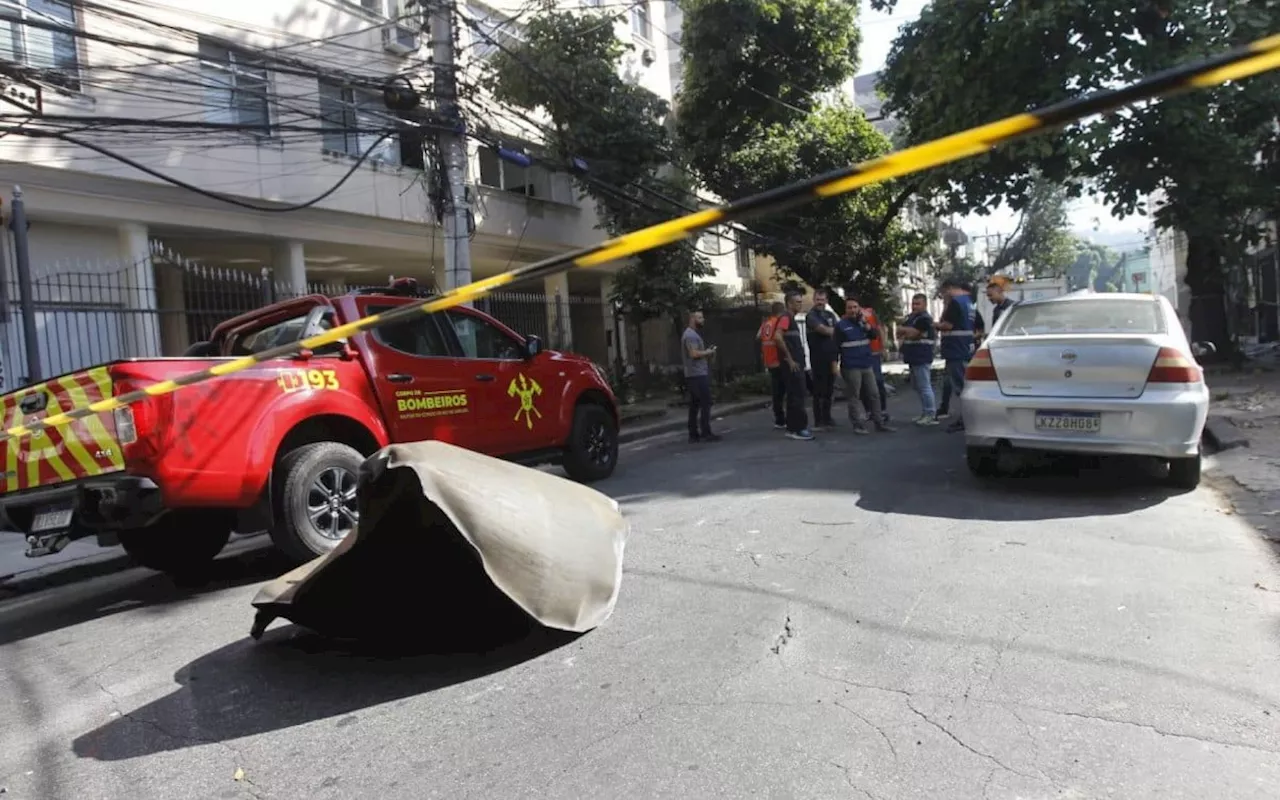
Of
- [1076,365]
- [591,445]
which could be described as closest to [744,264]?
[591,445]

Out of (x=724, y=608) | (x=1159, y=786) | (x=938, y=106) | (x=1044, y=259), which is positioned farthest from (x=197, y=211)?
(x=1044, y=259)

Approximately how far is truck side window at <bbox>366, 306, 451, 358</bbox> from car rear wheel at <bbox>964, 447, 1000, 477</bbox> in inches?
169

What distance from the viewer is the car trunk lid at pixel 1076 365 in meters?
6.09

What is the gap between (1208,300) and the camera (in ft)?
54.3

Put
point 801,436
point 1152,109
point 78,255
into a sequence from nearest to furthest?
point 801,436, point 78,255, point 1152,109

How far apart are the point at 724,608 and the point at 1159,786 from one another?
6.68 ft

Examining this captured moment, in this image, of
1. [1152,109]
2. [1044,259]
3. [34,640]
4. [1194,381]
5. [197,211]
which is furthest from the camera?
[1044,259]

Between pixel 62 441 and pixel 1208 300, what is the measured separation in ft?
61.3

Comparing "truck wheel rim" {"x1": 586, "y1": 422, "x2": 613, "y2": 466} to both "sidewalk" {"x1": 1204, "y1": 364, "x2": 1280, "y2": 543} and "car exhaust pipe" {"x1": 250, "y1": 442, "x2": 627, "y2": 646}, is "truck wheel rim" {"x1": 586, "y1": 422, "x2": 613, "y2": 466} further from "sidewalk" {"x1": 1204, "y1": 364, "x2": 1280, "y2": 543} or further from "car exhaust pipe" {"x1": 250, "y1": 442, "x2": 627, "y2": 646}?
"sidewalk" {"x1": 1204, "y1": 364, "x2": 1280, "y2": 543}

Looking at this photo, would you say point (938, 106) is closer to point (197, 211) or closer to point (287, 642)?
point (197, 211)

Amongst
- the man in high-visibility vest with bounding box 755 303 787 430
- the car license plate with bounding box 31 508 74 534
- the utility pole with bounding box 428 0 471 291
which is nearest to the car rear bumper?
the man in high-visibility vest with bounding box 755 303 787 430

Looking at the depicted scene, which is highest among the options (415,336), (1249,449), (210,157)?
(210,157)

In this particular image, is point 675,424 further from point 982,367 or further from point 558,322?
point 982,367

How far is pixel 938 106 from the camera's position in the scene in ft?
48.6
